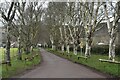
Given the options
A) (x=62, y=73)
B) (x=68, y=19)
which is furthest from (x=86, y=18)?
(x=62, y=73)

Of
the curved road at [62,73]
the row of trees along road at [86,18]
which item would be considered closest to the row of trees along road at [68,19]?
the row of trees along road at [86,18]

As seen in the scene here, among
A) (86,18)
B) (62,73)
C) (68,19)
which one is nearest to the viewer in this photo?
(62,73)

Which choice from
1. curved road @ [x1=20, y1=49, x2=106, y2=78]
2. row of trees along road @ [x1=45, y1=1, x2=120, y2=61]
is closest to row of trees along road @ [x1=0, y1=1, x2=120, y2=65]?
row of trees along road @ [x1=45, y1=1, x2=120, y2=61]

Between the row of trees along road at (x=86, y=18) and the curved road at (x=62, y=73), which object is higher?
the row of trees along road at (x=86, y=18)

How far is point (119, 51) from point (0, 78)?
1136 inches

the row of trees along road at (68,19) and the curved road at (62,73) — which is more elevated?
the row of trees along road at (68,19)

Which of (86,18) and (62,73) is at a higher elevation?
(86,18)

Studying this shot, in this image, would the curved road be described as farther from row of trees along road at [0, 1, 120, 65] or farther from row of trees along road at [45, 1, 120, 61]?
row of trees along road at [45, 1, 120, 61]

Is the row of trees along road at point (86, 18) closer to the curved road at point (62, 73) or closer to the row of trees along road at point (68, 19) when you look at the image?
the row of trees along road at point (68, 19)

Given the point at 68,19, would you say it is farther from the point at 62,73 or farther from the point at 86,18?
the point at 62,73

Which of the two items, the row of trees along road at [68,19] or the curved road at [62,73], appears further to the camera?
the row of trees along road at [68,19]

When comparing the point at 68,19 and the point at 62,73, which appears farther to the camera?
the point at 68,19

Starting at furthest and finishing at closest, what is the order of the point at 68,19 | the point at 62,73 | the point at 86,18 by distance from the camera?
the point at 68,19 < the point at 86,18 < the point at 62,73

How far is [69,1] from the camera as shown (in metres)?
41.6
